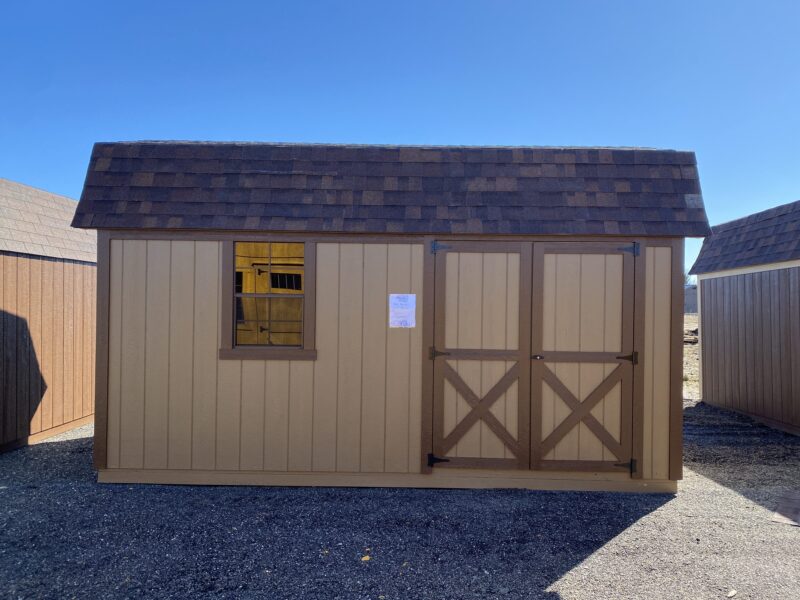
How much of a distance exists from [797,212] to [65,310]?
10.7 meters

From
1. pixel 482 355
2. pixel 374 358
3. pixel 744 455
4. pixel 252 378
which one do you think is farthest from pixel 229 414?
pixel 744 455

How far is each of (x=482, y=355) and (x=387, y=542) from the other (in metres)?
1.86

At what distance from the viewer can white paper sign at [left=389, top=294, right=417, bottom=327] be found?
4.75 metres

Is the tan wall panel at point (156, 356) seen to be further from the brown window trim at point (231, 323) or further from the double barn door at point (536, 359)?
the double barn door at point (536, 359)

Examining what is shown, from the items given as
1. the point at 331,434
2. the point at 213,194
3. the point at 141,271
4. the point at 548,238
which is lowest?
the point at 331,434

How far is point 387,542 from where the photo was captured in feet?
11.8

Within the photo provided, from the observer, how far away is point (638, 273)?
4.70m

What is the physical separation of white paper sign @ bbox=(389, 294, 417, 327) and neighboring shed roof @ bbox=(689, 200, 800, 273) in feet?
18.1

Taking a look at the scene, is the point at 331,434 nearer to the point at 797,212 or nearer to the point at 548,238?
the point at 548,238

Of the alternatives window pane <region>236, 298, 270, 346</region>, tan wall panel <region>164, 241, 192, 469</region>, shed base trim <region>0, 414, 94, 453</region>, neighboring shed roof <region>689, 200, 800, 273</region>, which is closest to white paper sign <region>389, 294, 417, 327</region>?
window pane <region>236, 298, 270, 346</region>

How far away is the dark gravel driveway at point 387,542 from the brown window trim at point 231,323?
1236 mm

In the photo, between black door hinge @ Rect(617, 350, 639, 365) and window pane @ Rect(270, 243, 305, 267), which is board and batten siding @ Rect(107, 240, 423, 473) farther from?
black door hinge @ Rect(617, 350, 639, 365)

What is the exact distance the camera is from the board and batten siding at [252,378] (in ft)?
15.5

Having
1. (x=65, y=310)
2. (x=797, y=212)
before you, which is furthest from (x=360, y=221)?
(x=797, y=212)
